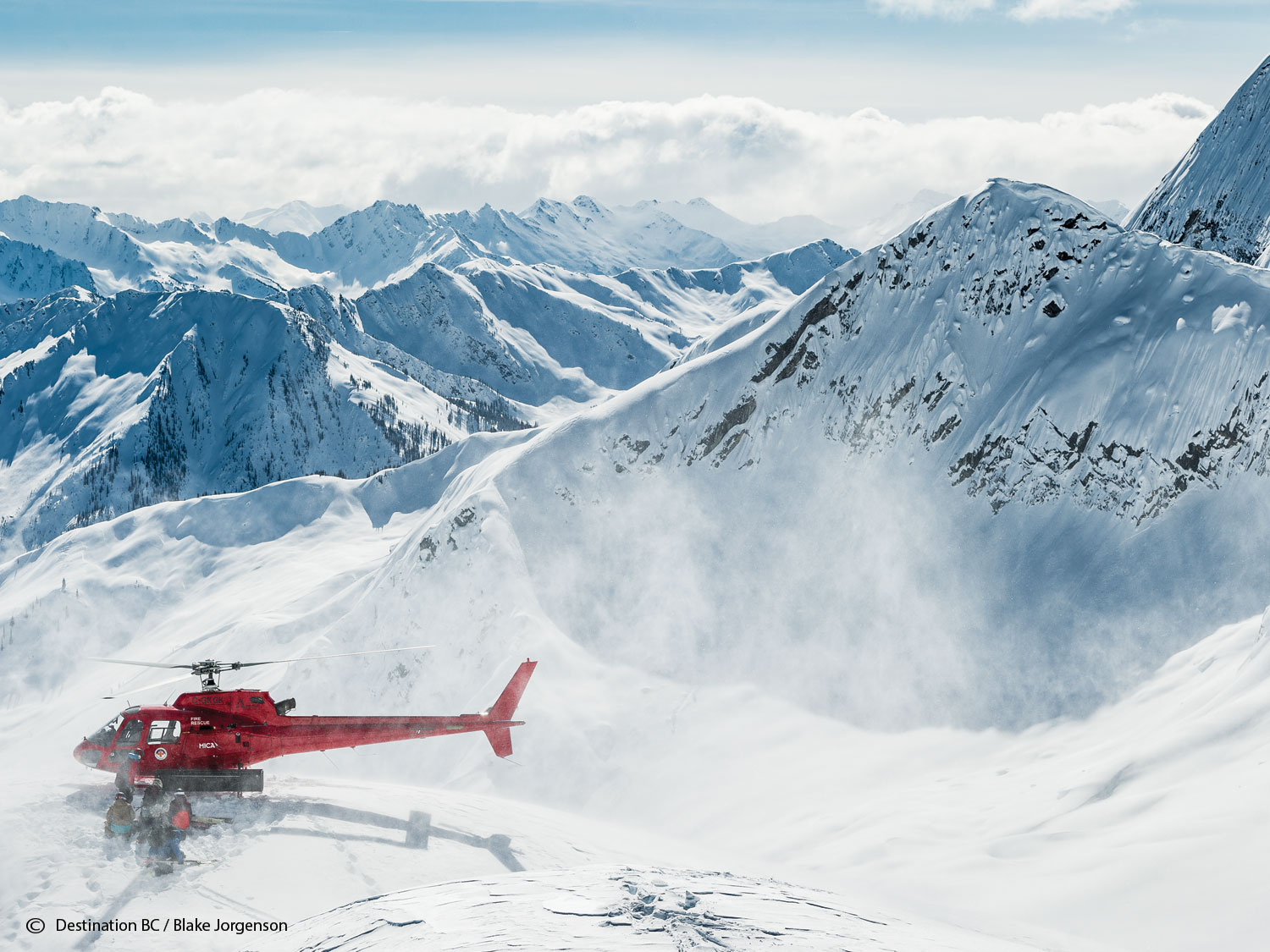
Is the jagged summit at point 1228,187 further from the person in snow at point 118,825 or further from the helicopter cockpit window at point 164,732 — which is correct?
the person in snow at point 118,825

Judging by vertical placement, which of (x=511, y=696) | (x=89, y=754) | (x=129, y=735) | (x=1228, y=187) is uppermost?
(x=1228, y=187)

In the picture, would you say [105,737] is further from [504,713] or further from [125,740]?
[504,713]

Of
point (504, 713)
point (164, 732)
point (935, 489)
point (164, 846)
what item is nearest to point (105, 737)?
point (164, 732)

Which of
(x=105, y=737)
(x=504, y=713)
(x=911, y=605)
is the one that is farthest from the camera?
(x=911, y=605)

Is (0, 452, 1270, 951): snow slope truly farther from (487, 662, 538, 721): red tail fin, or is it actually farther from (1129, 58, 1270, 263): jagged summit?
(1129, 58, 1270, 263): jagged summit

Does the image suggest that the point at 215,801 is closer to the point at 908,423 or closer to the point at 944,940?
the point at 944,940

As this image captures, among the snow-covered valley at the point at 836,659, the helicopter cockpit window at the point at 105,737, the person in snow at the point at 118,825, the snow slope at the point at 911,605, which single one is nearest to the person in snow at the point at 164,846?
the snow-covered valley at the point at 836,659
